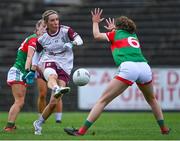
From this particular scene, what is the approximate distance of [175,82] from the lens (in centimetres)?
2628

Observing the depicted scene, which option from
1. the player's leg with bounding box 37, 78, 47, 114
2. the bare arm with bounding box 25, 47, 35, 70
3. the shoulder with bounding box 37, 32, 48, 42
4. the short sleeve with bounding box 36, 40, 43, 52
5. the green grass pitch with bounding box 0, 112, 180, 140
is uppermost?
the shoulder with bounding box 37, 32, 48, 42

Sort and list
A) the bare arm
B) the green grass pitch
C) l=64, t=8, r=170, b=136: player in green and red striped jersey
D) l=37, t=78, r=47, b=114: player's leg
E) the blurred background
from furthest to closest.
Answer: the blurred background < l=37, t=78, r=47, b=114: player's leg < the bare arm < l=64, t=8, r=170, b=136: player in green and red striped jersey < the green grass pitch

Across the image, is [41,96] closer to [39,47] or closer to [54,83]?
[39,47]

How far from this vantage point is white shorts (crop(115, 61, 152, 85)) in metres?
14.0

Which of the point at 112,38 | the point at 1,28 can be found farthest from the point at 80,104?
the point at 112,38

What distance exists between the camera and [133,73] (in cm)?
1397

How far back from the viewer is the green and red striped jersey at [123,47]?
14.1 m

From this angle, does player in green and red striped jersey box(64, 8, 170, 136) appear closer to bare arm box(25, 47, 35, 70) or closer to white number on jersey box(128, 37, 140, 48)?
white number on jersey box(128, 37, 140, 48)

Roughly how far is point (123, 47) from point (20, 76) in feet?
9.46

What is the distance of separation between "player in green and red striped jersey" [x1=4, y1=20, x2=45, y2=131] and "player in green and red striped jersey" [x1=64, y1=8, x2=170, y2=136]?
1778 mm

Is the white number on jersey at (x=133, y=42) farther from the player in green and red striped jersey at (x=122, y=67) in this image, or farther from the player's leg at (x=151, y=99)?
the player's leg at (x=151, y=99)

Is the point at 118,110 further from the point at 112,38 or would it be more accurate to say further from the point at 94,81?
the point at 112,38

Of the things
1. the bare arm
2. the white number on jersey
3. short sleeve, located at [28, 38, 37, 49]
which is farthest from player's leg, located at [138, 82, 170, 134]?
short sleeve, located at [28, 38, 37, 49]

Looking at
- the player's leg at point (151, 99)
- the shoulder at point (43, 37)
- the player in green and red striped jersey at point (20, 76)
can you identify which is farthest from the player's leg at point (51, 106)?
the player's leg at point (151, 99)
